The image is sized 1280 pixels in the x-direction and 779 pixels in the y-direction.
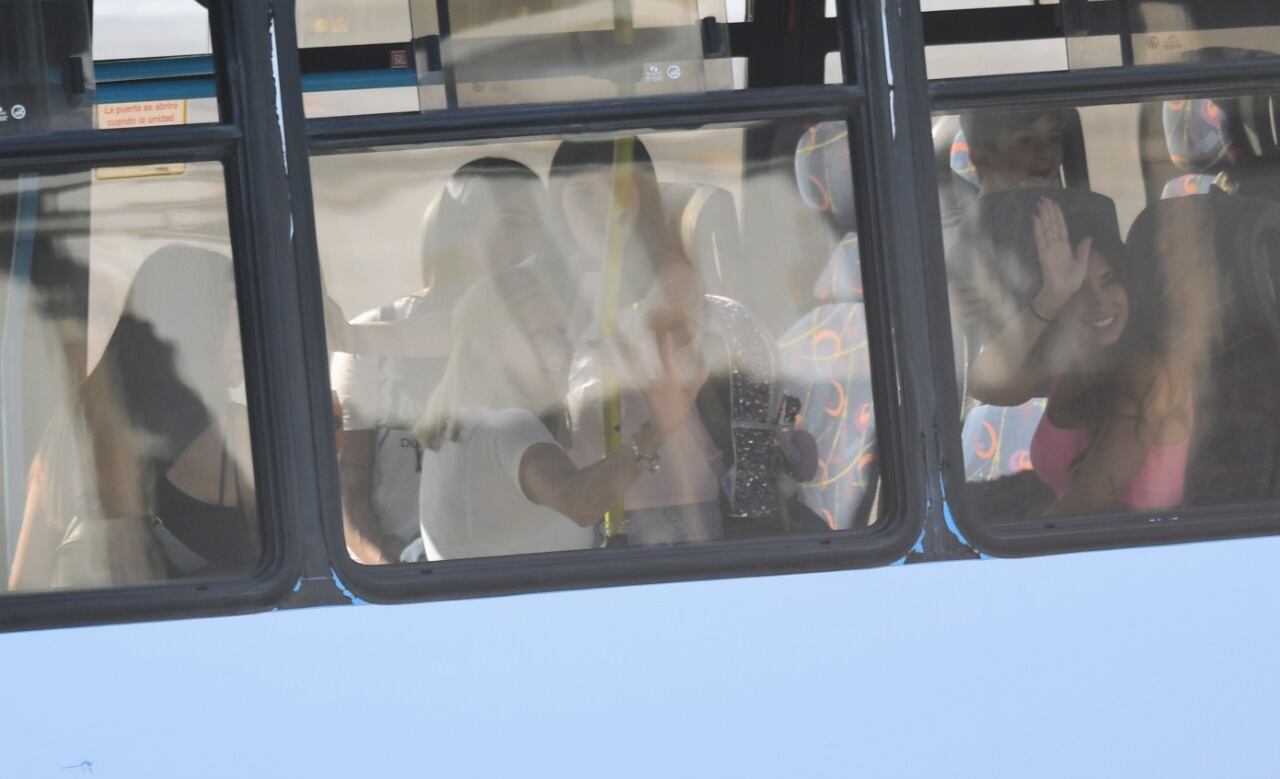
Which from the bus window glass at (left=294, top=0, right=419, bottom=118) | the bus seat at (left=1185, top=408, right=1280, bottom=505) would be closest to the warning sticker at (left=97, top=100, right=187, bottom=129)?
the bus window glass at (left=294, top=0, right=419, bottom=118)

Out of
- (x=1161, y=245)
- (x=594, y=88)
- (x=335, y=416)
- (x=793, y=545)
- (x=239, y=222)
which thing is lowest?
(x=793, y=545)

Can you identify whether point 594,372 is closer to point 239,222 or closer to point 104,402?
point 239,222

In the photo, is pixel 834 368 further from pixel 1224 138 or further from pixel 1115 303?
pixel 1224 138

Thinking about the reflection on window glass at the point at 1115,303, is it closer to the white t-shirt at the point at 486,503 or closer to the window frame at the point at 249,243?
the white t-shirt at the point at 486,503

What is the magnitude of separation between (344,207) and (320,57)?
23cm

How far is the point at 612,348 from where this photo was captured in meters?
2.27

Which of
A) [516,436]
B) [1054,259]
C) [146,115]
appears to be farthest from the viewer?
[1054,259]

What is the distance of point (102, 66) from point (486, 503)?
0.89 metres

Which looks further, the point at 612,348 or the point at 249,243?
the point at 612,348

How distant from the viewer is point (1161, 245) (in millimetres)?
2379

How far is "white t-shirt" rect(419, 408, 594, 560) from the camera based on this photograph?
223cm

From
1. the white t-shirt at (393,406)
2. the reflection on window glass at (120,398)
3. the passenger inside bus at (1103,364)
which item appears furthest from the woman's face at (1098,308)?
the reflection on window glass at (120,398)

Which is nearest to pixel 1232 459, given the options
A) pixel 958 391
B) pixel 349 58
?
pixel 958 391

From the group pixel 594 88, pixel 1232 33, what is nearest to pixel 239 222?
pixel 594 88
